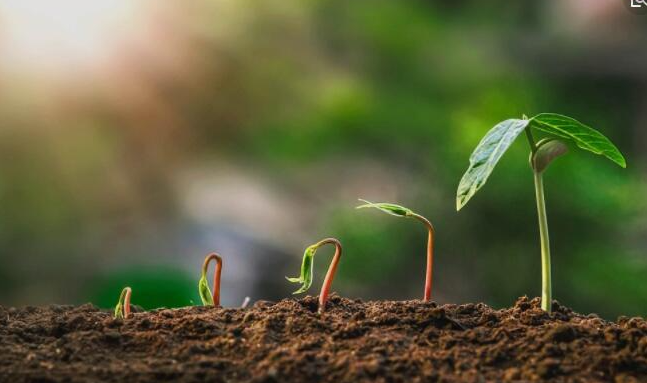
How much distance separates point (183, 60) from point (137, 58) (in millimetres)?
340

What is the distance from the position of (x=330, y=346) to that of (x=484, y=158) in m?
0.25

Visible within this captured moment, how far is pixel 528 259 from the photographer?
3771mm

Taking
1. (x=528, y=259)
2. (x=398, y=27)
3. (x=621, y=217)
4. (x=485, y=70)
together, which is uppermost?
(x=398, y=27)

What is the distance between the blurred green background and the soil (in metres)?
2.92

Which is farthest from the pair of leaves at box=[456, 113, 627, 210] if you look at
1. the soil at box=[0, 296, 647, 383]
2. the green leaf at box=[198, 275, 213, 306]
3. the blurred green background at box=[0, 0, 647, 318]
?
the blurred green background at box=[0, 0, 647, 318]

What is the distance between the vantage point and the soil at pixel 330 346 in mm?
716

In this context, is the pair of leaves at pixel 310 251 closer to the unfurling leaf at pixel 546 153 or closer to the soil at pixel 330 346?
the soil at pixel 330 346

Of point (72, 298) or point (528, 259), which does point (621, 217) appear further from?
point (72, 298)

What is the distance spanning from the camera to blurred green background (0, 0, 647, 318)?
3891 mm

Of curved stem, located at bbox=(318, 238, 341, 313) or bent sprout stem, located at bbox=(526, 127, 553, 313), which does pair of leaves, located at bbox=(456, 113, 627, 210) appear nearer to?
bent sprout stem, located at bbox=(526, 127, 553, 313)

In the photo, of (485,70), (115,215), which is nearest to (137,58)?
(115,215)

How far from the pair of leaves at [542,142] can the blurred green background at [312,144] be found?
285 centimetres

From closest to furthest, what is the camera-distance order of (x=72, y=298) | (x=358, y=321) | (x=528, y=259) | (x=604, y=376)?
(x=604, y=376)
(x=358, y=321)
(x=528, y=259)
(x=72, y=298)

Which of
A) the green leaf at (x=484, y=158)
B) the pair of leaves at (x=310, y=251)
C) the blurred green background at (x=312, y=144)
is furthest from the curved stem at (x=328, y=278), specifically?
the blurred green background at (x=312, y=144)
